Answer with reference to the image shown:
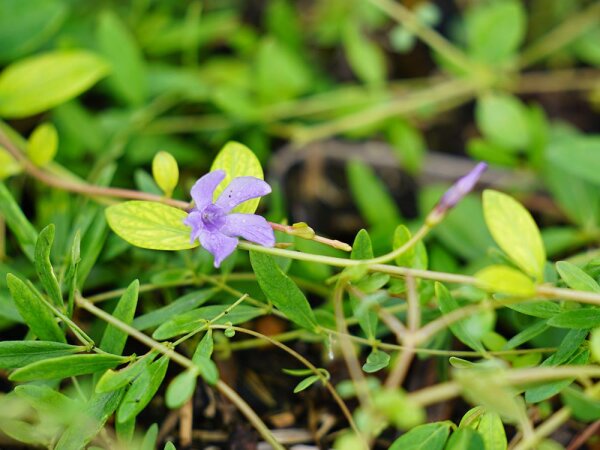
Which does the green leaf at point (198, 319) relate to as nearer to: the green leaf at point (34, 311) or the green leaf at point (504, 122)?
the green leaf at point (34, 311)

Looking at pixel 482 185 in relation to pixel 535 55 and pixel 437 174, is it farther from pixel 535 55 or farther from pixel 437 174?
pixel 535 55

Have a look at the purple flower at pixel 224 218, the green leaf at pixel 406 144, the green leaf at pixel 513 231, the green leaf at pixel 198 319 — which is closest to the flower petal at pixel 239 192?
the purple flower at pixel 224 218

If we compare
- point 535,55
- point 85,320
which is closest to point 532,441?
point 85,320

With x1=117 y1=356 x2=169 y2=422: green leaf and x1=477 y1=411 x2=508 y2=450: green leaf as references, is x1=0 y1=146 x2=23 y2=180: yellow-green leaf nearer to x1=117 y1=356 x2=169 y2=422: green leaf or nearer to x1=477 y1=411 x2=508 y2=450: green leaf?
x1=117 y1=356 x2=169 y2=422: green leaf

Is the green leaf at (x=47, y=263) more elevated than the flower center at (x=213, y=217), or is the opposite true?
the flower center at (x=213, y=217)

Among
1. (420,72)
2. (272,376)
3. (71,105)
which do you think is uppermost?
(71,105)
